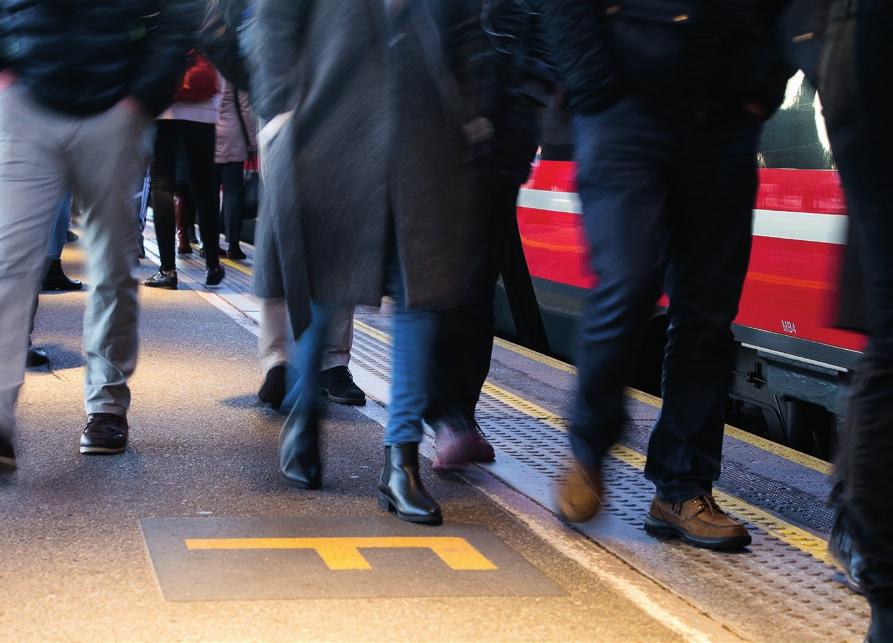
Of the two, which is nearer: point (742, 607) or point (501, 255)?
point (742, 607)

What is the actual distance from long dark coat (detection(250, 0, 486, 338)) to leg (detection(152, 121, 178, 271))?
5.10 m

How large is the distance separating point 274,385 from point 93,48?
1.48 m

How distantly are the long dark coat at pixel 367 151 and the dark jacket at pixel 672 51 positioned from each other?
15.6 inches

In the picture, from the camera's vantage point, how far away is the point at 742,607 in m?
2.91

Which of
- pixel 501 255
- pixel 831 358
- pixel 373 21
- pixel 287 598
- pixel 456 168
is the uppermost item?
pixel 373 21

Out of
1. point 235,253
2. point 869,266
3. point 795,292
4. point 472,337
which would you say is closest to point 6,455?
point 472,337

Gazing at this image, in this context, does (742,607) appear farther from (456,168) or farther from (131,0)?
(131,0)

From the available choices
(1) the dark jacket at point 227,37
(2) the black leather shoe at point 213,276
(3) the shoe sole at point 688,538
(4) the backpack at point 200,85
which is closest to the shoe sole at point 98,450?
(1) the dark jacket at point 227,37

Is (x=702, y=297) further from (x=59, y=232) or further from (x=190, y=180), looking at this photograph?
(x=190, y=180)

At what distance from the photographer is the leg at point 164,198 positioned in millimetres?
8453

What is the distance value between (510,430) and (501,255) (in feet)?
2.20

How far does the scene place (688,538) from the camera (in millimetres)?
3363

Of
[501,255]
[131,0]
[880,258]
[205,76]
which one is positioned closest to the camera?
[880,258]

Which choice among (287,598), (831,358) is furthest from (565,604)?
(831,358)
